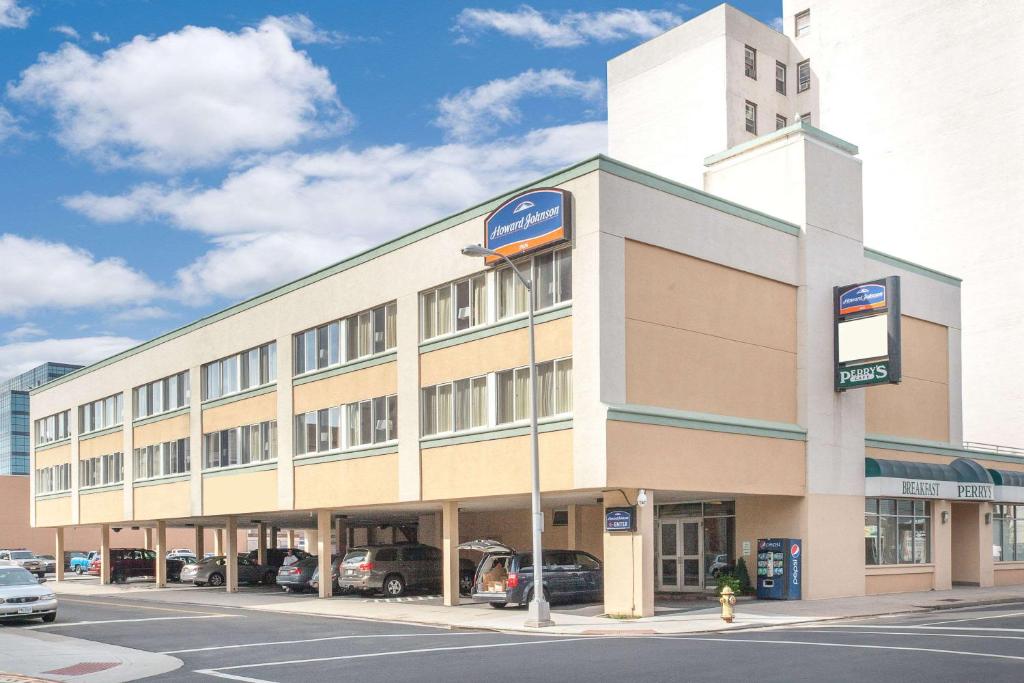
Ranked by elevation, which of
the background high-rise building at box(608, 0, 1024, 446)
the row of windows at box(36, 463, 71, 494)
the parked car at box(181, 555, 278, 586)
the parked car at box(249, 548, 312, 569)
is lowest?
the parked car at box(181, 555, 278, 586)

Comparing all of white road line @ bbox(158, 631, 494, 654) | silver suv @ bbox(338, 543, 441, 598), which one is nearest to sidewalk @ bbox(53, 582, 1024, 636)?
silver suv @ bbox(338, 543, 441, 598)

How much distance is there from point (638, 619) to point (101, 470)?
127 feet

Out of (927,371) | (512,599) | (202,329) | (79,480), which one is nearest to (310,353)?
(202,329)

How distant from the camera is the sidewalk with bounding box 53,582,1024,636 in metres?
25.3

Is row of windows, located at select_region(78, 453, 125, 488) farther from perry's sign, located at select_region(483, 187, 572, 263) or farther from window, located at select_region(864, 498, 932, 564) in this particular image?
window, located at select_region(864, 498, 932, 564)

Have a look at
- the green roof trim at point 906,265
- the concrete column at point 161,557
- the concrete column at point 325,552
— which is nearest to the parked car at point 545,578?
the concrete column at point 325,552

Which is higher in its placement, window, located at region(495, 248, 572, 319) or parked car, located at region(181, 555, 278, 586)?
window, located at region(495, 248, 572, 319)

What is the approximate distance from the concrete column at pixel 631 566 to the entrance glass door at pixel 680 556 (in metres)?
7.80

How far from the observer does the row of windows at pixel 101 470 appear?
55.4m

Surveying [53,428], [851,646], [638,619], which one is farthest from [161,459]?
[851,646]

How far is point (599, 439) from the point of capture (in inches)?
1073

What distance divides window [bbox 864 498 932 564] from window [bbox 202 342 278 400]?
2130cm

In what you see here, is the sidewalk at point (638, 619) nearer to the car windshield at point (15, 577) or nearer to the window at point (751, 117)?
the car windshield at point (15, 577)

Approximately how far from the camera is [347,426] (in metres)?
37.6
